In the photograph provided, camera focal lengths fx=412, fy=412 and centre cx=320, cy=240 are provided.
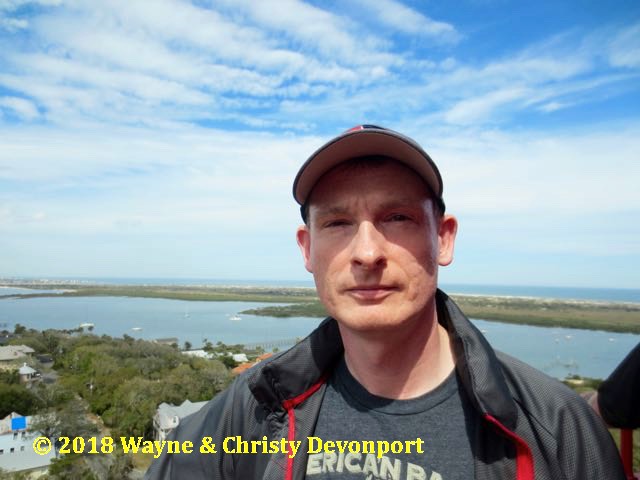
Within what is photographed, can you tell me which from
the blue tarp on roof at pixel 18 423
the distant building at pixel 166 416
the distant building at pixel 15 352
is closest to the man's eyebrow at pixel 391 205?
the distant building at pixel 166 416

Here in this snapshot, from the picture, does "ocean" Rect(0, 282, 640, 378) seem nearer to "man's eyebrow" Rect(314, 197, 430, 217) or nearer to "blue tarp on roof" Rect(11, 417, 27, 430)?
"blue tarp on roof" Rect(11, 417, 27, 430)

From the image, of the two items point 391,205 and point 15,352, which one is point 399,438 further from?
point 15,352

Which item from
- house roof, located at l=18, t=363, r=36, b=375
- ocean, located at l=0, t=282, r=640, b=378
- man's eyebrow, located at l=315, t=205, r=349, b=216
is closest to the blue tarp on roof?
house roof, located at l=18, t=363, r=36, b=375

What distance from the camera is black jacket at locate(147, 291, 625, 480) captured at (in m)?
0.84

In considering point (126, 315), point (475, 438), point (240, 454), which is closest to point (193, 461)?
point (240, 454)

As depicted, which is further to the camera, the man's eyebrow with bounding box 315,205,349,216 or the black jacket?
the man's eyebrow with bounding box 315,205,349,216

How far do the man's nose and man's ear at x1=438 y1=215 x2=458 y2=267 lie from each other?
21cm

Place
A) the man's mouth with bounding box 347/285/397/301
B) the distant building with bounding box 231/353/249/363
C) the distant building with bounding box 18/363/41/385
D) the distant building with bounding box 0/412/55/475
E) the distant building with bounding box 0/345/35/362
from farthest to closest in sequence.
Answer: the distant building with bounding box 231/353/249/363 → the distant building with bounding box 0/345/35/362 → the distant building with bounding box 18/363/41/385 → the distant building with bounding box 0/412/55/475 → the man's mouth with bounding box 347/285/397/301

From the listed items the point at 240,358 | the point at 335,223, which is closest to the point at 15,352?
the point at 240,358

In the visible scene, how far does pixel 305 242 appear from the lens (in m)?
1.20

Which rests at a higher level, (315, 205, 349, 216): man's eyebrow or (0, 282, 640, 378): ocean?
Result: (315, 205, 349, 216): man's eyebrow

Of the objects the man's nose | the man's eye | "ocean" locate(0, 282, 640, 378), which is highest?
the man's eye

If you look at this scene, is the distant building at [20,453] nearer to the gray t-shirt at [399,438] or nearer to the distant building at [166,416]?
the distant building at [166,416]

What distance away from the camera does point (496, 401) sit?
87cm
